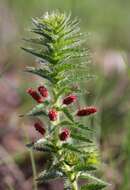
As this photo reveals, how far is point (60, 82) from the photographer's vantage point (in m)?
2.61

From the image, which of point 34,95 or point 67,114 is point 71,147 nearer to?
point 67,114

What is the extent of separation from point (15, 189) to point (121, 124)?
155cm

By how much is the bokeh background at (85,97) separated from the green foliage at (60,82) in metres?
0.10

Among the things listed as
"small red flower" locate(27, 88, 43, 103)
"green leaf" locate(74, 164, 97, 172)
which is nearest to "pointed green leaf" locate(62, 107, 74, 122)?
"small red flower" locate(27, 88, 43, 103)

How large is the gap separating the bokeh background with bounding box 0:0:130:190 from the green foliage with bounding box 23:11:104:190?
0.10m

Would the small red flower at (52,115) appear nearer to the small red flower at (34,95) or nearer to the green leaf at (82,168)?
the small red flower at (34,95)

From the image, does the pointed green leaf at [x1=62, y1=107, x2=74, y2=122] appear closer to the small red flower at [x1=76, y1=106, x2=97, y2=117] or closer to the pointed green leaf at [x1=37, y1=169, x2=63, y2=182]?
the small red flower at [x1=76, y1=106, x2=97, y2=117]

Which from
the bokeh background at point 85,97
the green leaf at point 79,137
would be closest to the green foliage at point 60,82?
the green leaf at point 79,137

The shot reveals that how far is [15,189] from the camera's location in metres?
4.35

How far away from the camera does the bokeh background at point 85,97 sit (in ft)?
14.8

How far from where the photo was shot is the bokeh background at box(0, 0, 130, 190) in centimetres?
450

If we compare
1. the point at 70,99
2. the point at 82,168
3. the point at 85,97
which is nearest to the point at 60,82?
the point at 70,99

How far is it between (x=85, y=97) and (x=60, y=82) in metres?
2.98

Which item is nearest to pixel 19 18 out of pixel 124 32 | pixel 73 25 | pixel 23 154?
pixel 124 32
